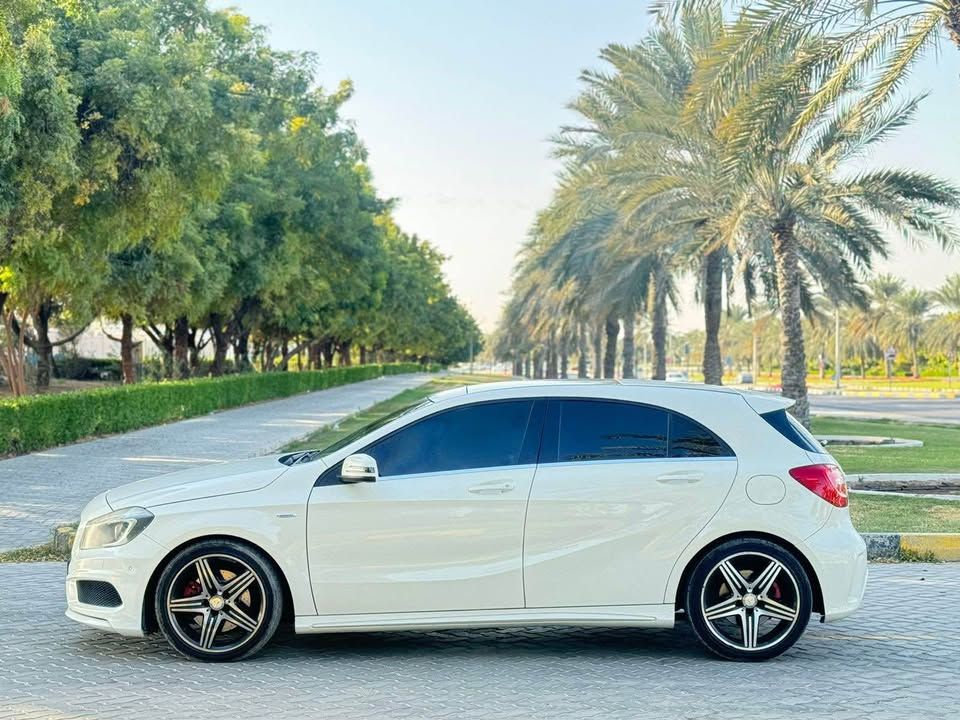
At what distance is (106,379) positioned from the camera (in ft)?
187

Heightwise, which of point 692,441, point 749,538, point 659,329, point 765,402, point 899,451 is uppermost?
point 659,329

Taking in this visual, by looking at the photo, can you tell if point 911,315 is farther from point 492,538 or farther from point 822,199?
point 492,538

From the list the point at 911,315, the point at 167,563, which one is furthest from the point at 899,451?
the point at 911,315

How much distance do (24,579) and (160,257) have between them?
2129 centimetres

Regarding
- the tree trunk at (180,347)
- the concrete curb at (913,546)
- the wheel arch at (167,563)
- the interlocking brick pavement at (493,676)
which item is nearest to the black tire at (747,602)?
the interlocking brick pavement at (493,676)

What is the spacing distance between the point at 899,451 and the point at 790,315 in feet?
12.4

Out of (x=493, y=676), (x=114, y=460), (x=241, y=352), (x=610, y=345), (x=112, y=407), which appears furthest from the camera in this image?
(x=241, y=352)

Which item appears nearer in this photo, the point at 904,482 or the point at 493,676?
the point at 493,676

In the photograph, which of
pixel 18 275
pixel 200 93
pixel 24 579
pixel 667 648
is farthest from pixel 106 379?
pixel 667 648

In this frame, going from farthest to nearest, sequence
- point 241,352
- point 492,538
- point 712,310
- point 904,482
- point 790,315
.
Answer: point 241,352 → point 712,310 → point 790,315 → point 904,482 → point 492,538

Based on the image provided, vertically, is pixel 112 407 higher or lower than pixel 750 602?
higher

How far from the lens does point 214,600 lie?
6211 millimetres

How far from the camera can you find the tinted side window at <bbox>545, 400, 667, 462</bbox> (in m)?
6.41

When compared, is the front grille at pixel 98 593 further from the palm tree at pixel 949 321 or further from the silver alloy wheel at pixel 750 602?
the palm tree at pixel 949 321
